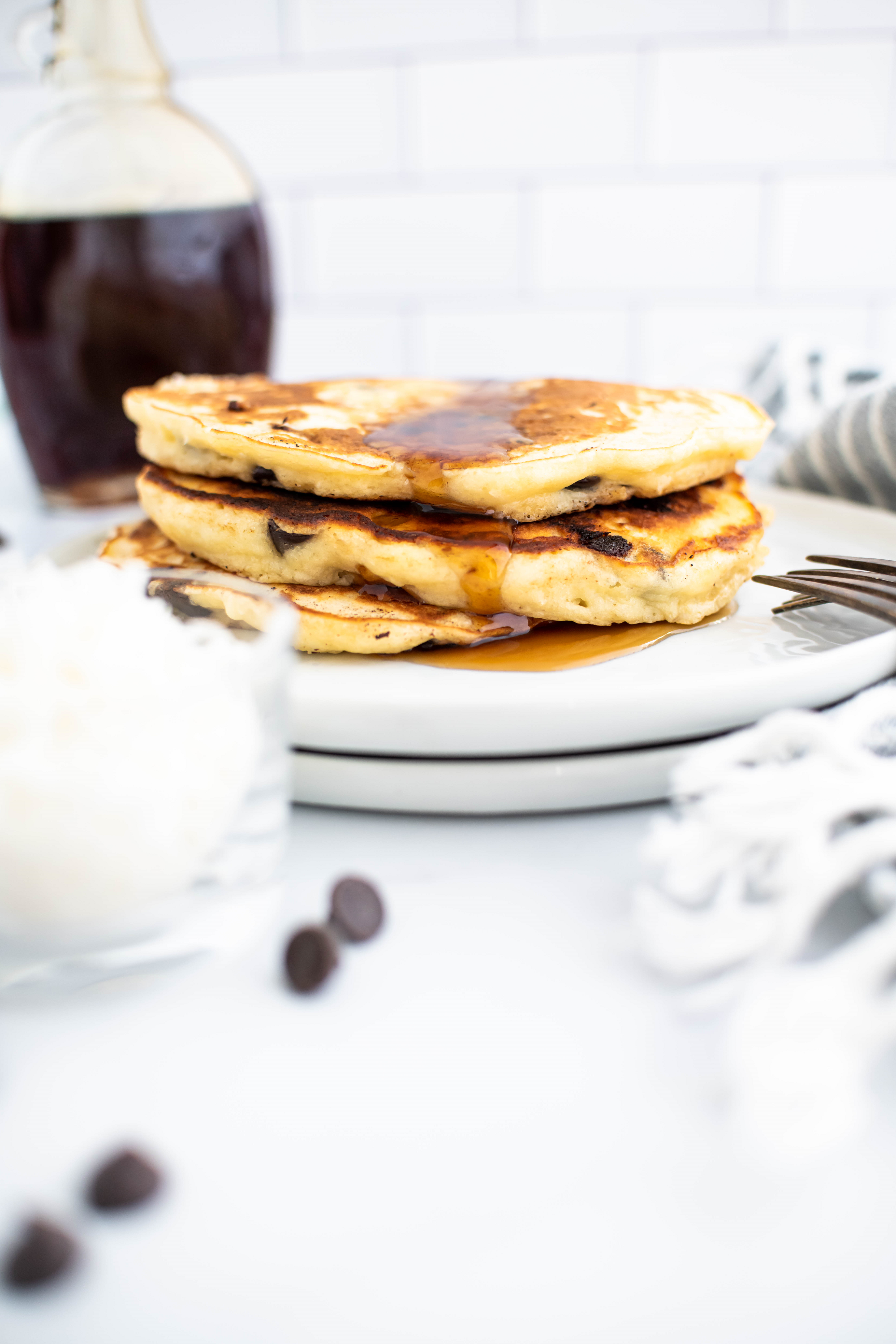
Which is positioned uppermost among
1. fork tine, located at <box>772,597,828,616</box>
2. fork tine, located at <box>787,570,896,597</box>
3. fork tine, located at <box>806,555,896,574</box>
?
fork tine, located at <box>806,555,896,574</box>

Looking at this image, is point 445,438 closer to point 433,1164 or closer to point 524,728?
point 524,728

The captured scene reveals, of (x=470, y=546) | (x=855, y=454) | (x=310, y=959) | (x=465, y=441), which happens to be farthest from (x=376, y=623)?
(x=855, y=454)

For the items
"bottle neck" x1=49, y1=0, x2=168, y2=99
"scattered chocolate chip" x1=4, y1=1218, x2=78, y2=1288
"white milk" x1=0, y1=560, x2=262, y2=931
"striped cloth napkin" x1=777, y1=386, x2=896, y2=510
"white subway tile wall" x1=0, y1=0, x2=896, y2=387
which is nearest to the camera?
"scattered chocolate chip" x1=4, y1=1218, x2=78, y2=1288

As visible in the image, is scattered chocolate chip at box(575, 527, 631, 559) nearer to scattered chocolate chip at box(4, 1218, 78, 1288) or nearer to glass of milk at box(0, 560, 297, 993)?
glass of milk at box(0, 560, 297, 993)

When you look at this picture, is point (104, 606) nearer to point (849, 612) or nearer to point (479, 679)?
point (479, 679)

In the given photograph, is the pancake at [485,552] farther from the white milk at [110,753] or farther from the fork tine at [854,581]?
the white milk at [110,753]

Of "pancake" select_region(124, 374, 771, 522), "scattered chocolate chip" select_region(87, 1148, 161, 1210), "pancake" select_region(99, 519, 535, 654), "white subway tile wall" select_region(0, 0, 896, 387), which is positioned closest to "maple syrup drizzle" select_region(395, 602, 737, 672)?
"pancake" select_region(99, 519, 535, 654)

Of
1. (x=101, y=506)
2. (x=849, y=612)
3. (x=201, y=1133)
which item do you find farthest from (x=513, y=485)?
(x=101, y=506)
